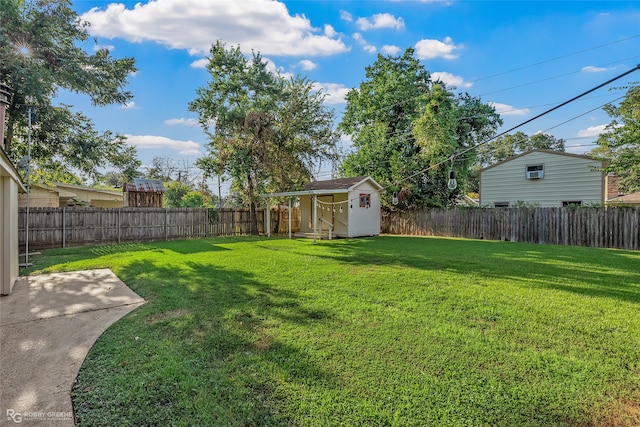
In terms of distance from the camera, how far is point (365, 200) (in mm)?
14844

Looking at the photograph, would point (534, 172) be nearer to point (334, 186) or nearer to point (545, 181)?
point (545, 181)

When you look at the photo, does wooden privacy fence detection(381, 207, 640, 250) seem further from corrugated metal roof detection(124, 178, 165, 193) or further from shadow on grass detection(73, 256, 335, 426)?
corrugated metal roof detection(124, 178, 165, 193)

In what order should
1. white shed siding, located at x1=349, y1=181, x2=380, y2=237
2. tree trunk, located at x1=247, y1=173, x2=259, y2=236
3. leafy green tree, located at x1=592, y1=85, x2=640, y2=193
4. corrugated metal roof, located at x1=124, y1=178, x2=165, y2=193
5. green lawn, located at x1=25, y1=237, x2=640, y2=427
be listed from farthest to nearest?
1. corrugated metal roof, located at x1=124, y1=178, x2=165, y2=193
2. tree trunk, located at x1=247, y1=173, x2=259, y2=236
3. white shed siding, located at x1=349, y1=181, x2=380, y2=237
4. leafy green tree, located at x1=592, y1=85, x2=640, y2=193
5. green lawn, located at x1=25, y1=237, x2=640, y2=427

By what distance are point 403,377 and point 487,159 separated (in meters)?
36.3

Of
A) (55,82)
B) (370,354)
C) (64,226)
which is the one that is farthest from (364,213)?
(55,82)

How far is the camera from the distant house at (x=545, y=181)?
44.7 feet

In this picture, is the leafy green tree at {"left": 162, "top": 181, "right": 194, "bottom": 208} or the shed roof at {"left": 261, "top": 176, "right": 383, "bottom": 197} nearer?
the shed roof at {"left": 261, "top": 176, "right": 383, "bottom": 197}

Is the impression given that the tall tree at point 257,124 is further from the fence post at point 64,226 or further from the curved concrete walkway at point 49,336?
the curved concrete walkway at point 49,336

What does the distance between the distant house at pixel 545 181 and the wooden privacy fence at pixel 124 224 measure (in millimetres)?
12201

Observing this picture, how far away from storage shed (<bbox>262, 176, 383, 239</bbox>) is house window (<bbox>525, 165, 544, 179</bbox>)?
23.4ft

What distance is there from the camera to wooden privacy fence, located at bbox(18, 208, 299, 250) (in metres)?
11.0

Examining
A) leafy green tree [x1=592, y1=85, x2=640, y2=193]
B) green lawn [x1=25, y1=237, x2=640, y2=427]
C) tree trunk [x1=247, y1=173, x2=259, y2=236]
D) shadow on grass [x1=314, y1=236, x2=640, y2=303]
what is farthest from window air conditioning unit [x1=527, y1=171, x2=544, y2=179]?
tree trunk [x1=247, y1=173, x2=259, y2=236]

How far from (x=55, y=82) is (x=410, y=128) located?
15.7 m

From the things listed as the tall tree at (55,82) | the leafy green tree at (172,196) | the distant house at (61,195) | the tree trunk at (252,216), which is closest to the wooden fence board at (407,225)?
the tree trunk at (252,216)
